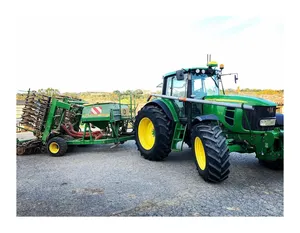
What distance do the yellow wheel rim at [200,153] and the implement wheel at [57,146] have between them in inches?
147

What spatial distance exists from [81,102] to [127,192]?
14.4 feet

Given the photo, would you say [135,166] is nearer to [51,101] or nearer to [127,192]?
[127,192]

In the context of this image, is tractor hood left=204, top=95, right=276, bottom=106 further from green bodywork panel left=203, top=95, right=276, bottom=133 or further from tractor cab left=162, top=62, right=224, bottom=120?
tractor cab left=162, top=62, right=224, bottom=120

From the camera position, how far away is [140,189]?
13.5ft

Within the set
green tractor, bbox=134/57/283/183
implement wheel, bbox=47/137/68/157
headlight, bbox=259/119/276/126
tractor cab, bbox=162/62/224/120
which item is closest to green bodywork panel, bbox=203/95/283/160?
green tractor, bbox=134/57/283/183

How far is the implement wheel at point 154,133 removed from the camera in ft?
18.2

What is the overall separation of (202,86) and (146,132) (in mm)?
1908

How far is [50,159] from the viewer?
620 centimetres

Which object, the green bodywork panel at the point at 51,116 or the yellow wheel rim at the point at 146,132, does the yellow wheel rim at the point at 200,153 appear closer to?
the yellow wheel rim at the point at 146,132

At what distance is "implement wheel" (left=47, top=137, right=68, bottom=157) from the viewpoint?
645cm

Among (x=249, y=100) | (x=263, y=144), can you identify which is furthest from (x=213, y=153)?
(x=249, y=100)

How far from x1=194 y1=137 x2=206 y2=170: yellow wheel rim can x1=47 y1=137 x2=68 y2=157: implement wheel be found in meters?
3.74

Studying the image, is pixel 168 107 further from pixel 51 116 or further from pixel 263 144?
pixel 51 116

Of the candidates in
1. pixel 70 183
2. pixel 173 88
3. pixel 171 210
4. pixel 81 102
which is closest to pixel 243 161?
pixel 173 88
